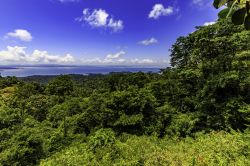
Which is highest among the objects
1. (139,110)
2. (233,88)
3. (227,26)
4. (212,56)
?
(227,26)

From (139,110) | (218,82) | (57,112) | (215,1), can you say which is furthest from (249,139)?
(57,112)

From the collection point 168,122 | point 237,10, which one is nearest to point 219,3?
point 237,10

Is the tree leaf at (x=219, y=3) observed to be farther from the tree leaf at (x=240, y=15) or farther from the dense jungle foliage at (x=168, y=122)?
the dense jungle foliage at (x=168, y=122)

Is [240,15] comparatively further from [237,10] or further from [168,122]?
[168,122]

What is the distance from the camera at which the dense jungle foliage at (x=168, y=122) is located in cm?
955

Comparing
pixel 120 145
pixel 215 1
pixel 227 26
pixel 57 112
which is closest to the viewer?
pixel 215 1

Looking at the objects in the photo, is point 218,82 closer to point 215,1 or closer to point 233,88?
point 233,88

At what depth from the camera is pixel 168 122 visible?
1612 centimetres

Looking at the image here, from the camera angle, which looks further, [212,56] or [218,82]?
[212,56]

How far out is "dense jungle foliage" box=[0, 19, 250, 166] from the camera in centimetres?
955

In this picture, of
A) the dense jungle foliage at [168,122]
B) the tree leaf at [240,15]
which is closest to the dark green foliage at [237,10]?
the tree leaf at [240,15]

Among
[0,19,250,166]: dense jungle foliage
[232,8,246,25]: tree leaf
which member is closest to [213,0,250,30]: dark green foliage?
[232,8,246,25]: tree leaf

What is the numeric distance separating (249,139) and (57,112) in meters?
16.5

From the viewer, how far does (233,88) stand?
14.8 m
